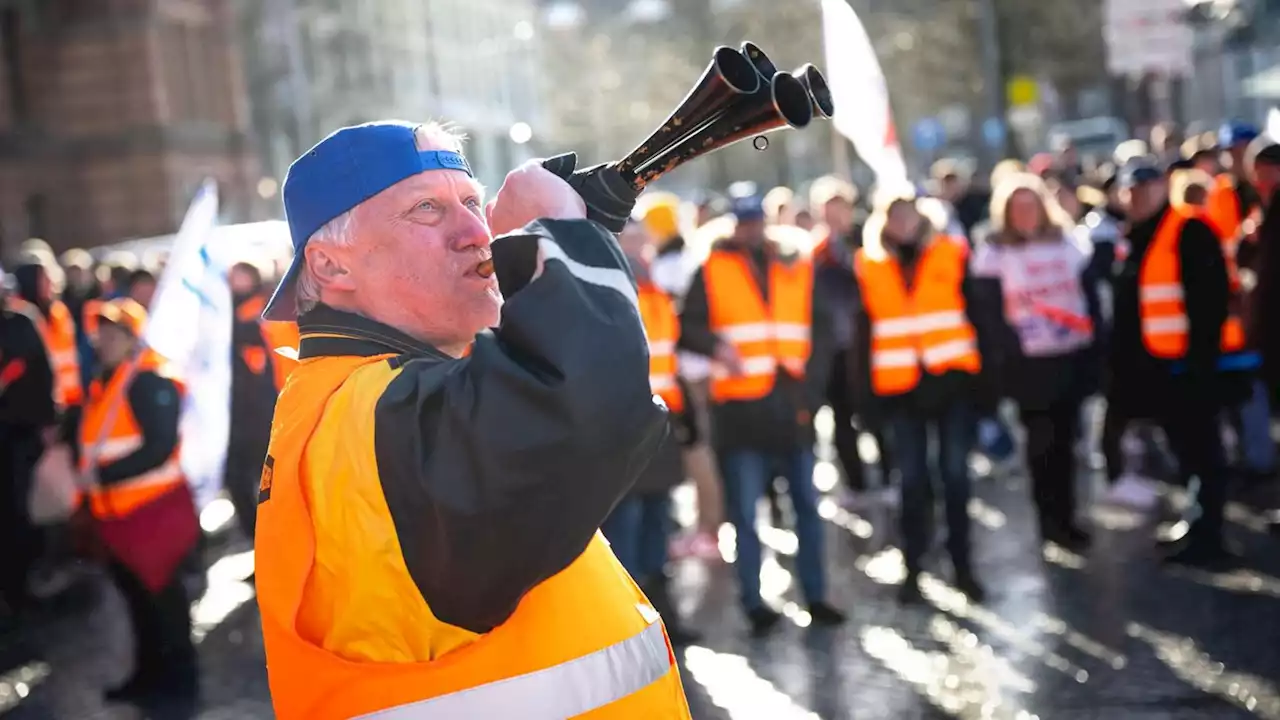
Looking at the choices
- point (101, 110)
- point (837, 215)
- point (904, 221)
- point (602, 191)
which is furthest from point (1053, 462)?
point (101, 110)

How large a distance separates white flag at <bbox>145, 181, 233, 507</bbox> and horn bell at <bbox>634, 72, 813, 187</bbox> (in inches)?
213

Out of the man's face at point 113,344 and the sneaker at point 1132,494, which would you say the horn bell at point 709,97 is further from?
the sneaker at point 1132,494

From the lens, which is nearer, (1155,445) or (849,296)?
(849,296)

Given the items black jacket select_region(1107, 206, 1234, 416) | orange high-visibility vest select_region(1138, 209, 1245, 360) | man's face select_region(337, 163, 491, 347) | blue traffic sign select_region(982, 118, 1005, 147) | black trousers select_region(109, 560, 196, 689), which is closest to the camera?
man's face select_region(337, 163, 491, 347)

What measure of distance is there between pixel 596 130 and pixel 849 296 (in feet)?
178

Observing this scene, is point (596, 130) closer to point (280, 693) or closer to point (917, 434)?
point (917, 434)

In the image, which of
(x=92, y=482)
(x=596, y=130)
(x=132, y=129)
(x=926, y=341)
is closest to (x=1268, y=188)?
(x=926, y=341)

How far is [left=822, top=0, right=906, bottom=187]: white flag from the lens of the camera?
8.20 m

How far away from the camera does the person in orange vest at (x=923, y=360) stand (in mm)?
7738

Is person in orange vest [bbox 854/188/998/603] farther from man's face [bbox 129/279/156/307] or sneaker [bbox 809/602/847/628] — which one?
man's face [bbox 129/279/156/307]

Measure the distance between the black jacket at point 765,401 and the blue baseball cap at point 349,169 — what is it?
5118mm

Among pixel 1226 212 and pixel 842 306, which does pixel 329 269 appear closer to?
pixel 842 306

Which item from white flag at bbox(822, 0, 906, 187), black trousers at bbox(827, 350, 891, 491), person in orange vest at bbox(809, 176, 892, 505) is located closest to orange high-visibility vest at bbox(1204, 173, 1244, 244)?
person in orange vest at bbox(809, 176, 892, 505)

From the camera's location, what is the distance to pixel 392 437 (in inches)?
78.6
